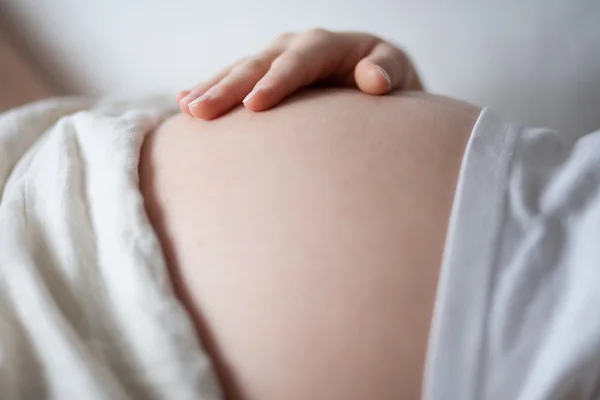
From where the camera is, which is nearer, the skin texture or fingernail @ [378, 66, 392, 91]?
the skin texture

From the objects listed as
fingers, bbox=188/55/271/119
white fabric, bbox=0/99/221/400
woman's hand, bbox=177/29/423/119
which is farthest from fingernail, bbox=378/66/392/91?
white fabric, bbox=0/99/221/400

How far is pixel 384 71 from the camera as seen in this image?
20.9 inches

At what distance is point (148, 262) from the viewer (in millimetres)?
396

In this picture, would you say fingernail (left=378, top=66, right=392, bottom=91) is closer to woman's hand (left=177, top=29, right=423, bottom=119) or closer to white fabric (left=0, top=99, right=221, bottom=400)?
woman's hand (left=177, top=29, right=423, bottom=119)

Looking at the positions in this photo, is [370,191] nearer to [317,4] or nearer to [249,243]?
[249,243]

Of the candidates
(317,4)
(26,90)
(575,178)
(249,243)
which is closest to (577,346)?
(575,178)

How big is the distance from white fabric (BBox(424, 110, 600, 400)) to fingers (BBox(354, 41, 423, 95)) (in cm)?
16

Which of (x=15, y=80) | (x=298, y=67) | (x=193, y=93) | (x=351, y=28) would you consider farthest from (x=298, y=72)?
(x=15, y=80)

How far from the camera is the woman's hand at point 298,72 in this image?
1.60 ft

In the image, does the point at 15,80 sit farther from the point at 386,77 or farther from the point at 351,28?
the point at 386,77

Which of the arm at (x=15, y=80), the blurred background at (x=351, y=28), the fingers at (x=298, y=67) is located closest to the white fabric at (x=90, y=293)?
the fingers at (x=298, y=67)

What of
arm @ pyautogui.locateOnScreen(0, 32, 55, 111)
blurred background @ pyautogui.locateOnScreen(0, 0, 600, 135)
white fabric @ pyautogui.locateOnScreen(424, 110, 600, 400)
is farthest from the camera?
arm @ pyautogui.locateOnScreen(0, 32, 55, 111)

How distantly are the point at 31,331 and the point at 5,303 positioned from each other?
→ 1.4 inches

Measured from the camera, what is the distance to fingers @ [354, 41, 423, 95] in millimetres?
513
